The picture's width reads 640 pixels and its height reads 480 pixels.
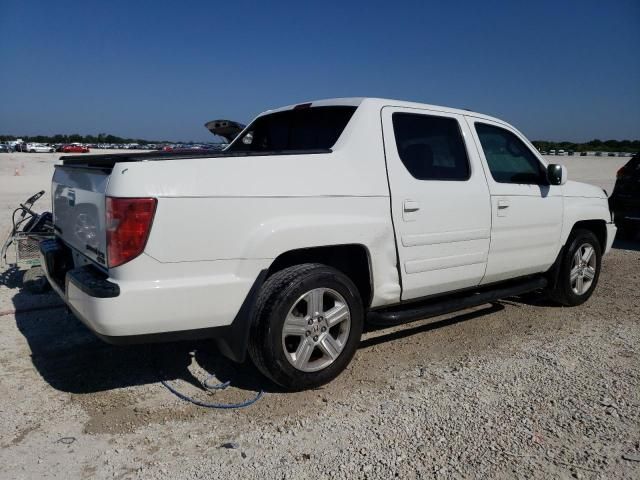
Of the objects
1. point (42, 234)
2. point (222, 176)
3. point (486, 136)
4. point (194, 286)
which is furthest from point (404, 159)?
point (42, 234)

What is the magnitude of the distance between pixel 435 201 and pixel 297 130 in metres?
1.30

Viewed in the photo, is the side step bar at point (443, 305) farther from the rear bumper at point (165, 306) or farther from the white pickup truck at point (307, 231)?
the rear bumper at point (165, 306)

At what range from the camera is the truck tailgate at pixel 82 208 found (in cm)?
289

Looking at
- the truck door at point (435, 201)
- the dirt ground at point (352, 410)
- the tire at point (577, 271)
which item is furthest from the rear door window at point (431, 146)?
the tire at point (577, 271)

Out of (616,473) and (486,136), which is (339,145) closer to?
(486,136)

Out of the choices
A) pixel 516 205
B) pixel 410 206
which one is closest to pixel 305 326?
pixel 410 206

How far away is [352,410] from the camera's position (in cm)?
317

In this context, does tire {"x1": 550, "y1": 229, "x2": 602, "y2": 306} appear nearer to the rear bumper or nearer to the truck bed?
the truck bed

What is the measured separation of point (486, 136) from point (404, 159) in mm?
1155

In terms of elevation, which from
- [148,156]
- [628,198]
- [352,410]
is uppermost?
[148,156]

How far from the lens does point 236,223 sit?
2.92 meters

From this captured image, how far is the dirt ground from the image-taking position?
8.63ft

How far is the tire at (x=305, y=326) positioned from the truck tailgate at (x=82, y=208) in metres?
0.97

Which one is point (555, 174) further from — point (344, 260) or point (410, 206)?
point (344, 260)
